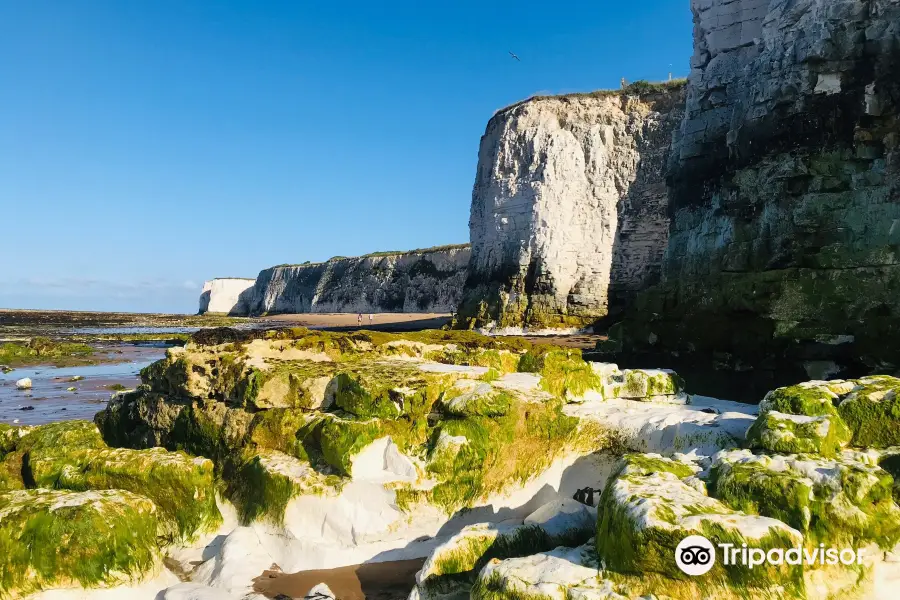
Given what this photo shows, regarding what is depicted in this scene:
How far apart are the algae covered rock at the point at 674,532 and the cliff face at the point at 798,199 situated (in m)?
6.98

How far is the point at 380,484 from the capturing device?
5875 mm

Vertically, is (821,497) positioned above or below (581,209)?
below

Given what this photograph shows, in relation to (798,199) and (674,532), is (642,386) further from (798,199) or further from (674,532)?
(798,199)

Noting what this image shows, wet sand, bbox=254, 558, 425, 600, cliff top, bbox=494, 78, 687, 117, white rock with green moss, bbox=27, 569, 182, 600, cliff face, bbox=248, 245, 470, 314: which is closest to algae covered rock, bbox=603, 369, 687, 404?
wet sand, bbox=254, 558, 425, 600

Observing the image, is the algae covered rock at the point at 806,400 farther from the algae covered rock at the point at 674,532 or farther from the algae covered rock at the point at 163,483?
the algae covered rock at the point at 163,483

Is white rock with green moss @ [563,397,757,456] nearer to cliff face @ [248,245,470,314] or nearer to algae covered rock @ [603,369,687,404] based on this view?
algae covered rock @ [603,369,687,404]

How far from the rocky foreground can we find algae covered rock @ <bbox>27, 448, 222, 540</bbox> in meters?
0.02

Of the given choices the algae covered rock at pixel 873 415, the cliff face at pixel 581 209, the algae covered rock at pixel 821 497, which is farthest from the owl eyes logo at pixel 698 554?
the cliff face at pixel 581 209

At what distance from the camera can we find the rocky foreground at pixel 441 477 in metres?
3.86

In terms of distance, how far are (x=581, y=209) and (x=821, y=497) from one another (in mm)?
26092

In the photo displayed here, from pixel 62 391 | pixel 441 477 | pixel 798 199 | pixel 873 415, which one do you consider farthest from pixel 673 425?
pixel 62 391

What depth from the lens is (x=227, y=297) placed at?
96.1 metres

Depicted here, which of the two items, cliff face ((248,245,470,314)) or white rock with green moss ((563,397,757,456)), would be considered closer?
white rock with green moss ((563,397,757,456))

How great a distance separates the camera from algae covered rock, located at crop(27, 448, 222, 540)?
6059mm
